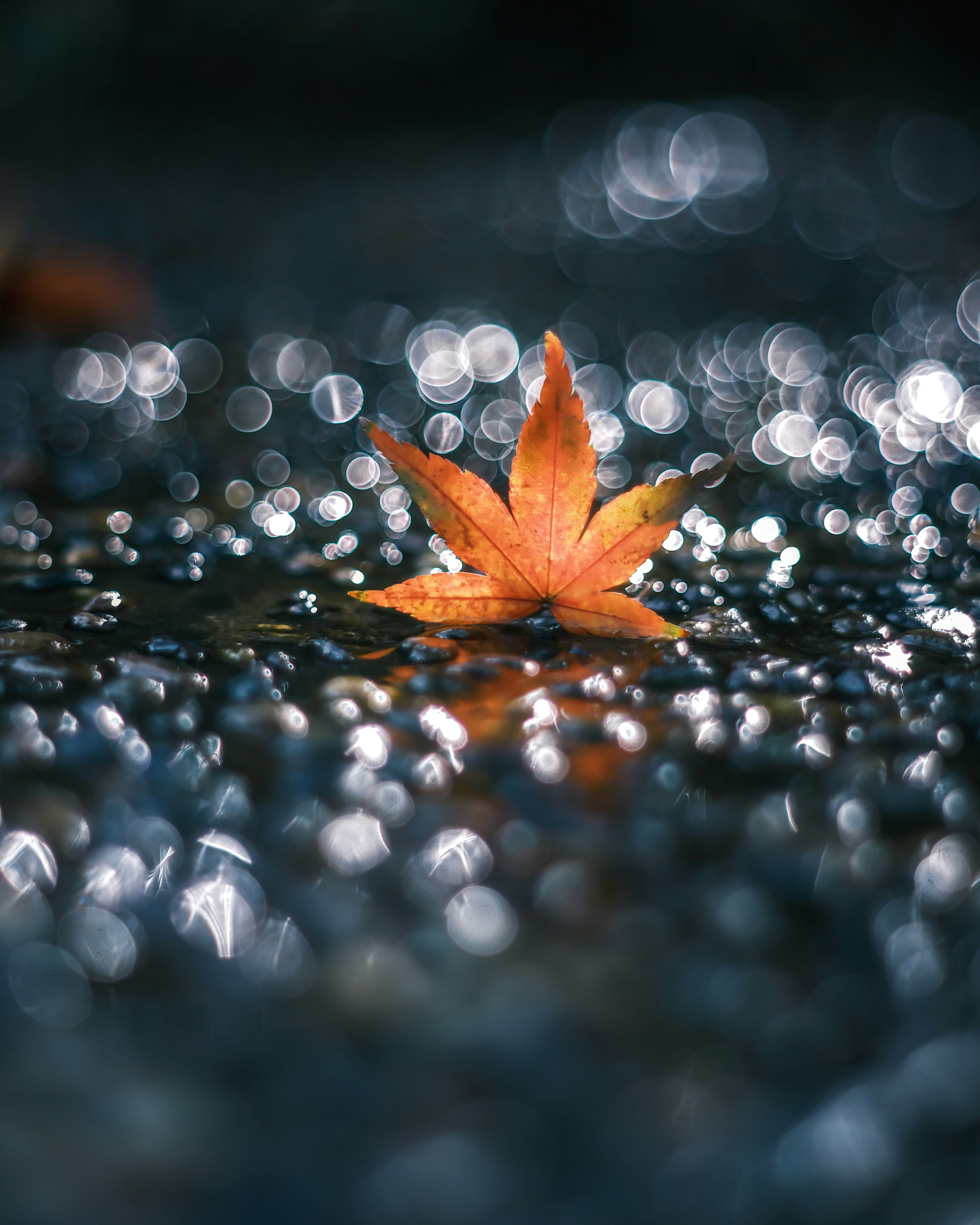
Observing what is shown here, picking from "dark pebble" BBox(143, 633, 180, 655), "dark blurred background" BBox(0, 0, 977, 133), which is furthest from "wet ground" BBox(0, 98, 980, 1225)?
"dark blurred background" BBox(0, 0, 977, 133)

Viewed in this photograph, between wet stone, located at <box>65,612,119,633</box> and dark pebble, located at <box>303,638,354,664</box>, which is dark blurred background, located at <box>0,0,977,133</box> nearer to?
wet stone, located at <box>65,612,119,633</box>

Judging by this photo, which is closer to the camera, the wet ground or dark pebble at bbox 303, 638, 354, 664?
the wet ground

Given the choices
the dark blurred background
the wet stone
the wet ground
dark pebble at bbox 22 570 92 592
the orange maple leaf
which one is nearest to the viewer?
the wet ground

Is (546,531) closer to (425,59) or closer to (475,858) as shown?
(475,858)

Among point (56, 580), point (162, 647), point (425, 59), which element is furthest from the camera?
point (425, 59)

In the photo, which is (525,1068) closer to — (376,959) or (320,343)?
(376,959)

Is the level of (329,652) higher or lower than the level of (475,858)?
higher

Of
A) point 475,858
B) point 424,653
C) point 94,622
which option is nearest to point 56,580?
point 94,622

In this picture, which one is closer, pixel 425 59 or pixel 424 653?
pixel 424 653

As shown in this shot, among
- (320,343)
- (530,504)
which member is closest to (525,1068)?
(530,504)
